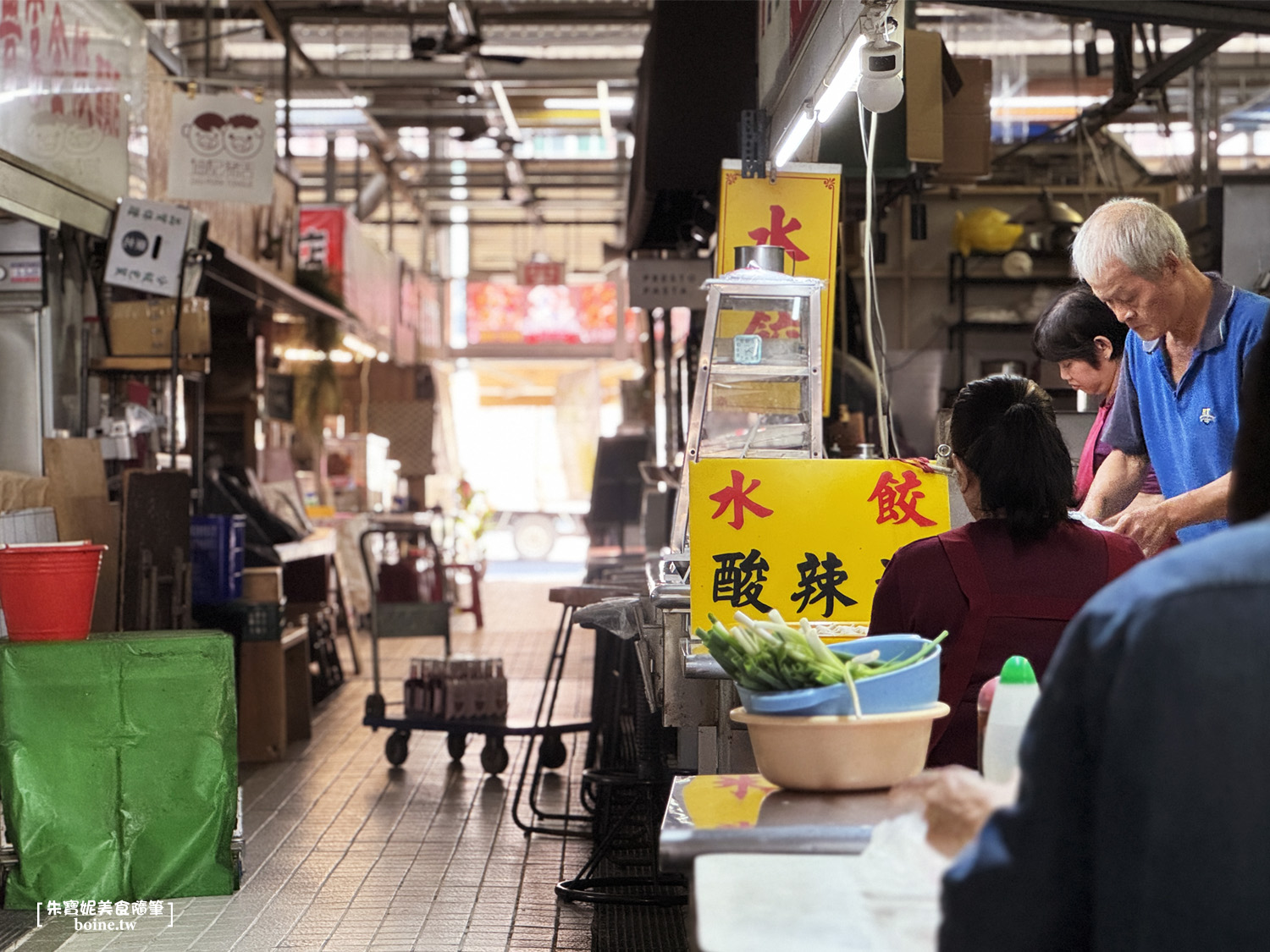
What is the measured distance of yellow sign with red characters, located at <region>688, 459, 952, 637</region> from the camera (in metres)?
3.61

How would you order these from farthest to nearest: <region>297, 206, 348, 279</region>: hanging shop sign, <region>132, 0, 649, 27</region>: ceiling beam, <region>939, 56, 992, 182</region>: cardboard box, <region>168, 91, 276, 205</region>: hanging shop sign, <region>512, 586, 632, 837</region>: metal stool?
<region>297, 206, 348, 279</region>: hanging shop sign, <region>132, 0, 649, 27</region>: ceiling beam, <region>168, 91, 276, 205</region>: hanging shop sign, <region>939, 56, 992, 182</region>: cardboard box, <region>512, 586, 632, 837</region>: metal stool

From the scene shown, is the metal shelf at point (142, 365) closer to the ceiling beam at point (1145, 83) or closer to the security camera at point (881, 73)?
the security camera at point (881, 73)

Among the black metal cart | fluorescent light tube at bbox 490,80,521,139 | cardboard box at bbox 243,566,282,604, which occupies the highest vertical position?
fluorescent light tube at bbox 490,80,521,139

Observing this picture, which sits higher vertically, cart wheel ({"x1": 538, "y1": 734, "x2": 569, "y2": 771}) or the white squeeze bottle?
the white squeeze bottle

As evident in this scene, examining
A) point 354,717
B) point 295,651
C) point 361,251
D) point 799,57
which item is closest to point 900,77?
point 799,57

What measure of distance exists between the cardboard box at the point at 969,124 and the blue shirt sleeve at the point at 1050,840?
6001mm

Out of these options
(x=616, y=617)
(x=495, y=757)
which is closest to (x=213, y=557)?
(x=495, y=757)

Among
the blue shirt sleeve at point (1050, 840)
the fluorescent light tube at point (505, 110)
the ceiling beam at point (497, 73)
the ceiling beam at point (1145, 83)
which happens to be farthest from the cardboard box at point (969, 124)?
the fluorescent light tube at point (505, 110)

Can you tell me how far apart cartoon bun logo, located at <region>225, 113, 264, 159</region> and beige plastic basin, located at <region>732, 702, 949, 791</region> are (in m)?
6.97

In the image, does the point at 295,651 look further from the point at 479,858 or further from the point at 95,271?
the point at 479,858

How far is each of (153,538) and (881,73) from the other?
4.95 m

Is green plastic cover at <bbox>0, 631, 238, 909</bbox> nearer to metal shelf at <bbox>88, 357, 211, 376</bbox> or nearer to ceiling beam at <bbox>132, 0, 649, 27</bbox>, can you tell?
metal shelf at <bbox>88, 357, 211, 376</bbox>

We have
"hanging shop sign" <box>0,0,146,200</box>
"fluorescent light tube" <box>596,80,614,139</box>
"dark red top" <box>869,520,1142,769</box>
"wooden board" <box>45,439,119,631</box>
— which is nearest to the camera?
"dark red top" <box>869,520,1142,769</box>

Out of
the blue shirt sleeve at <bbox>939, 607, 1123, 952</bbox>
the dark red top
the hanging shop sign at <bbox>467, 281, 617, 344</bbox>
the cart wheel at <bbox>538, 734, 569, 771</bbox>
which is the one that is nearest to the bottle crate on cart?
the cart wheel at <bbox>538, 734, 569, 771</bbox>
